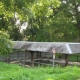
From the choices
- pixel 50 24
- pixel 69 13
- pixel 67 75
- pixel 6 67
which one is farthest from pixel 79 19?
pixel 67 75

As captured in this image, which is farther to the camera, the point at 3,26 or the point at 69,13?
the point at 3,26

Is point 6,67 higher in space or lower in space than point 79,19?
lower

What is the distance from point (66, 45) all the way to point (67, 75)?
39.8 ft

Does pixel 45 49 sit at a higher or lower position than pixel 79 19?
lower

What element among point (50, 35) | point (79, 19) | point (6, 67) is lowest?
point (6, 67)

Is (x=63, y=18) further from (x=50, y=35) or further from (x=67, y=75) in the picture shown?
(x=67, y=75)

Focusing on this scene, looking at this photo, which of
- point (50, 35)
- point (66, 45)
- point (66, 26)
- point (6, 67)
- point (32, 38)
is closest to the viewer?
point (6, 67)

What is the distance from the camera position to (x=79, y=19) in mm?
34406

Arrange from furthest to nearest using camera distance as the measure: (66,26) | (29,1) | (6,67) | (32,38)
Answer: (32,38) → (66,26) → (29,1) → (6,67)

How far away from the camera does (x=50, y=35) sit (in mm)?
36312

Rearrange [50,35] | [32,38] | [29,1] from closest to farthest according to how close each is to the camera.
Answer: [29,1]
[50,35]
[32,38]

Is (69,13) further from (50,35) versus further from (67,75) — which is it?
(67,75)

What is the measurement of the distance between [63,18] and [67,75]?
26.0 metres

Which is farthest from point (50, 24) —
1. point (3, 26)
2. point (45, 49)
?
point (45, 49)
